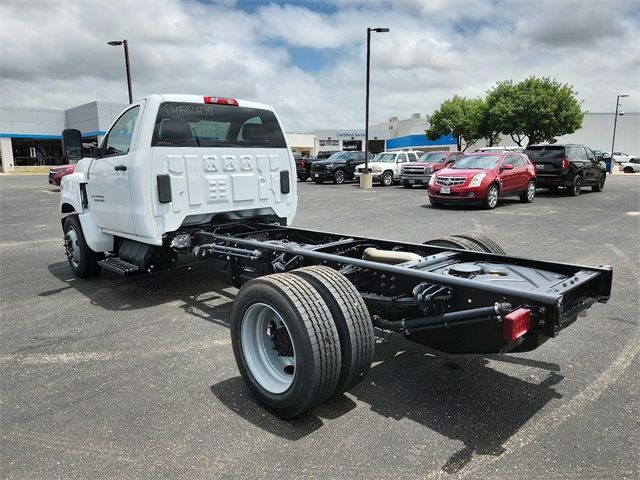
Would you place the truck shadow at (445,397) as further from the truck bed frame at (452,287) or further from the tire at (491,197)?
the tire at (491,197)

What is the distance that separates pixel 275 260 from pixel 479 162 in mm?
12434

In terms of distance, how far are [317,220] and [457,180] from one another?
4.71 m

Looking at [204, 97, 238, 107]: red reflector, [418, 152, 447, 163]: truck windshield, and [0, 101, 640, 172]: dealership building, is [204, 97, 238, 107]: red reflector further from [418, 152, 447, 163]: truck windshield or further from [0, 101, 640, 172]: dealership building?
[0, 101, 640, 172]: dealership building

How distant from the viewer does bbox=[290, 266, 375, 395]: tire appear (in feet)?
9.53

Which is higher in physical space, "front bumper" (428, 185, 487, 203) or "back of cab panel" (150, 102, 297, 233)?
"back of cab panel" (150, 102, 297, 233)

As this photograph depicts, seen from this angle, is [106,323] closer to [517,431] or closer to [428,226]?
[517,431]

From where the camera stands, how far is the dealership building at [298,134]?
51844mm

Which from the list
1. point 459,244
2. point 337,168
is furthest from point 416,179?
point 459,244

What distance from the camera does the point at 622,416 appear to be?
3027mm

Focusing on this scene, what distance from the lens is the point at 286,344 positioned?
3184 millimetres

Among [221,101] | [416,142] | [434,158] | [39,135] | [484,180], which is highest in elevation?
[39,135]

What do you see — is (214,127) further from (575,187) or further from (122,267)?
(575,187)

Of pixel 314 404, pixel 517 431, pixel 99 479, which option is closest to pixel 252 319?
pixel 314 404

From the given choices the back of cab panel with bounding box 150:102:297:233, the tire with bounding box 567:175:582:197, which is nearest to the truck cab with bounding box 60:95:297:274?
the back of cab panel with bounding box 150:102:297:233
